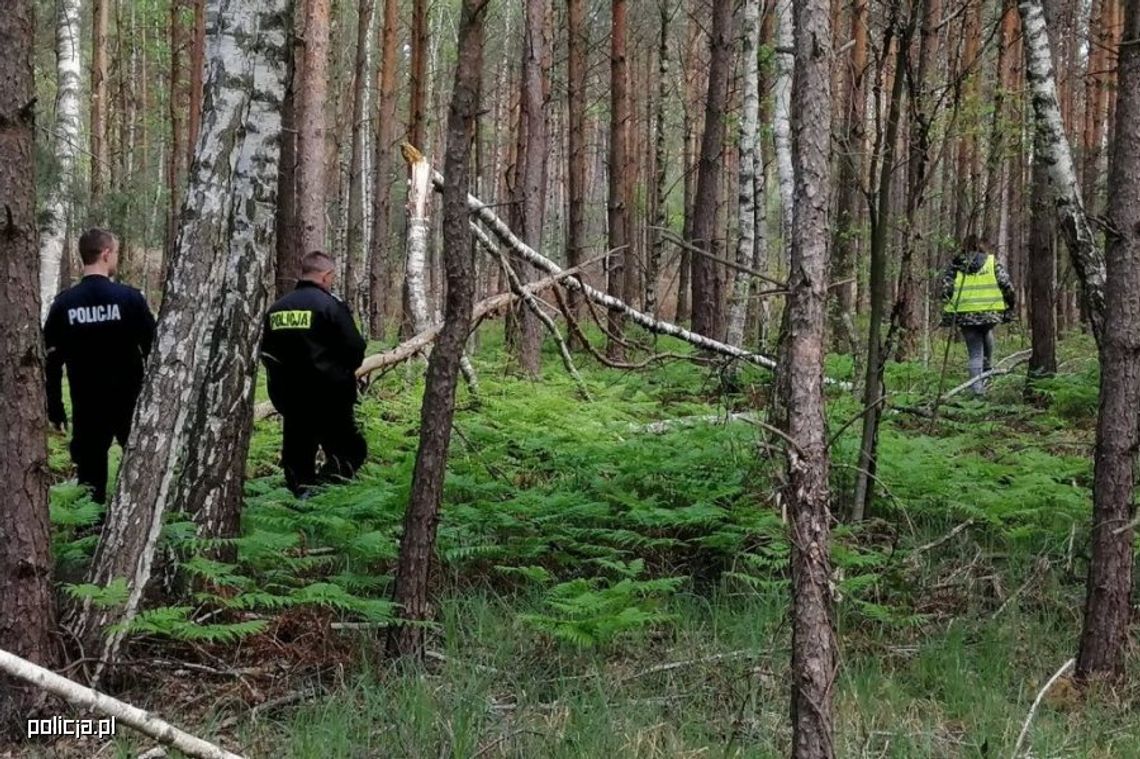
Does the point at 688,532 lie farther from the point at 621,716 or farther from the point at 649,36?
the point at 649,36

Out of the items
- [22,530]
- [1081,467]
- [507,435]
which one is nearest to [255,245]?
[22,530]

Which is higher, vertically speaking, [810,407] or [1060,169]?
[1060,169]

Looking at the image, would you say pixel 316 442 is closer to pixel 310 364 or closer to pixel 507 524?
pixel 310 364

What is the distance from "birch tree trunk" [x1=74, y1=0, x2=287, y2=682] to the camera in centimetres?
400

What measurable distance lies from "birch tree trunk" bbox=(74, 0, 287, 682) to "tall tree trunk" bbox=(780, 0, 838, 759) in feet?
8.36

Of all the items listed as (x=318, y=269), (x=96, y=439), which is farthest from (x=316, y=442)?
(x=96, y=439)

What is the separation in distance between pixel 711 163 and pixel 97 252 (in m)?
8.47

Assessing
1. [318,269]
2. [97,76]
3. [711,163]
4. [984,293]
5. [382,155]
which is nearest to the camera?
[318,269]

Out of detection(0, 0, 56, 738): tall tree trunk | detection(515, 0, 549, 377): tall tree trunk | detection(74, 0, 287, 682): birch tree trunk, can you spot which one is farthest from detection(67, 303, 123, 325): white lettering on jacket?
detection(515, 0, 549, 377): tall tree trunk

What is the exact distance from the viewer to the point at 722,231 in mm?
31172

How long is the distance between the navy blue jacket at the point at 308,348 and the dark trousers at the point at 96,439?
0.97 meters

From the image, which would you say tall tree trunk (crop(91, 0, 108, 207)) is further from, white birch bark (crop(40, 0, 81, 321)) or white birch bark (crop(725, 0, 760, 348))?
white birch bark (crop(725, 0, 760, 348))

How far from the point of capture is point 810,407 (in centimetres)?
276

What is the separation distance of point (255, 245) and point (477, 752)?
248 cm
